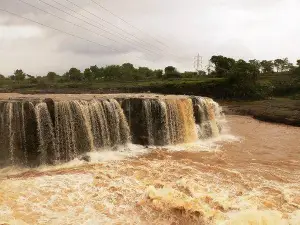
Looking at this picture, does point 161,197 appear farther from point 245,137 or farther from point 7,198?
point 245,137

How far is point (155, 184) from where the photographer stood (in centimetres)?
950

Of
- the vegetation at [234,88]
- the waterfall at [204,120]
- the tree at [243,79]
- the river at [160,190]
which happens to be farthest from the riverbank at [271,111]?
the river at [160,190]

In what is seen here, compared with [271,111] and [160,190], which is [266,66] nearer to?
[271,111]

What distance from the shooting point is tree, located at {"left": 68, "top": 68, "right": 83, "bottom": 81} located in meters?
56.4

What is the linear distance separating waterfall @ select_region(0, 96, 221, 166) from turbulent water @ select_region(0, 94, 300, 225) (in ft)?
0.25

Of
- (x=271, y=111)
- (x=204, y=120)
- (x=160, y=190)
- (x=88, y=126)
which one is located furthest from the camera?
(x=271, y=111)

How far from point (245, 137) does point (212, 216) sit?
11.8m

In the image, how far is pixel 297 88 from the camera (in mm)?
39281

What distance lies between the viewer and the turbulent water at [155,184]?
24.7 ft

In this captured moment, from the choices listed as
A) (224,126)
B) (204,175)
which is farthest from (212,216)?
(224,126)

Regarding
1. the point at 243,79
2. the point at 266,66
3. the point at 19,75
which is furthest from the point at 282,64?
the point at 19,75

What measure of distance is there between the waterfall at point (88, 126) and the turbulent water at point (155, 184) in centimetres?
8

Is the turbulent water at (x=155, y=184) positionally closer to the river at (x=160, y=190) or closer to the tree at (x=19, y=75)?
the river at (x=160, y=190)

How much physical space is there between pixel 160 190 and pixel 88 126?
17.9 feet
